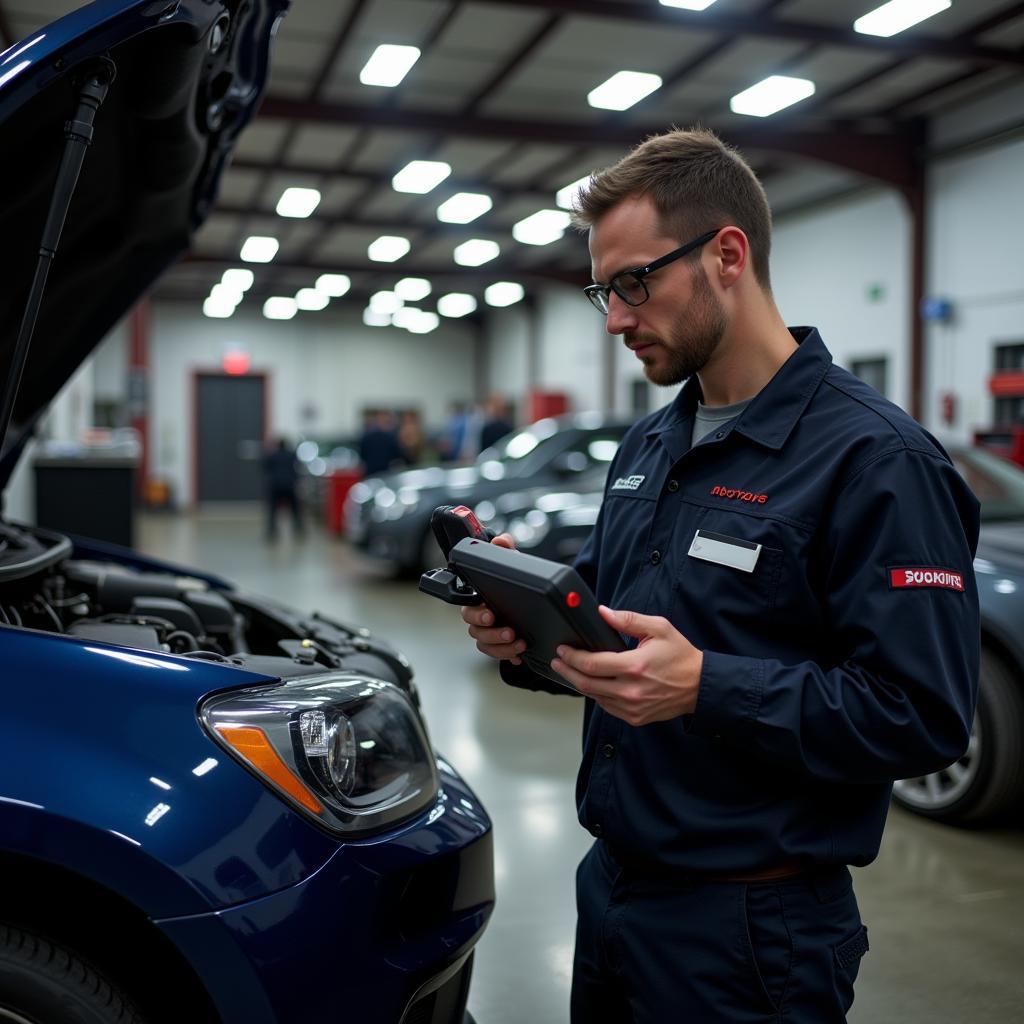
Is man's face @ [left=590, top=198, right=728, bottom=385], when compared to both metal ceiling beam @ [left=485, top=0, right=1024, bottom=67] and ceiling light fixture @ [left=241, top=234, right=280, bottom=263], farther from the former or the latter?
ceiling light fixture @ [left=241, top=234, right=280, bottom=263]

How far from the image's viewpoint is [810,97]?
9.32 meters

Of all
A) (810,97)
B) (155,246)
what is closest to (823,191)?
(810,97)

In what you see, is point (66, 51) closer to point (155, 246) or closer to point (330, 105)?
point (155, 246)

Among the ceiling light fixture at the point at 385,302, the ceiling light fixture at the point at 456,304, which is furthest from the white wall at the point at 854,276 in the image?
the ceiling light fixture at the point at 385,302

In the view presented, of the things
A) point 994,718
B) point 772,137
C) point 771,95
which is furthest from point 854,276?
point 994,718

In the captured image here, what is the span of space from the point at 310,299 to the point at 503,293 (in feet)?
13.1

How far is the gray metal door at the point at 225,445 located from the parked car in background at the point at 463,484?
13126mm

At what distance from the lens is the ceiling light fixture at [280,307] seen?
21000mm

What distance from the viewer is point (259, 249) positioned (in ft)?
54.5

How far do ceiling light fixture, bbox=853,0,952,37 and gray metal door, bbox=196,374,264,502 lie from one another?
52.1 ft

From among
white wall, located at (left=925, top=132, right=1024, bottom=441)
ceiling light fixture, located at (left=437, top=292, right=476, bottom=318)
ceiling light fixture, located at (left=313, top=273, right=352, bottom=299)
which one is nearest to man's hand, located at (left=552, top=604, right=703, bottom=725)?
white wall, located at (left=925, top=132, right=1024, bottom=441)

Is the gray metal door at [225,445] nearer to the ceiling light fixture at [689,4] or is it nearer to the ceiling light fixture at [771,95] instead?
the ceiling light fixture at [771,95]

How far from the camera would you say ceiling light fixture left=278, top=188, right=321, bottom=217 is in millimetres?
13312

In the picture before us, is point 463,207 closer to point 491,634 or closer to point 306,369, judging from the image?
point 306,369
